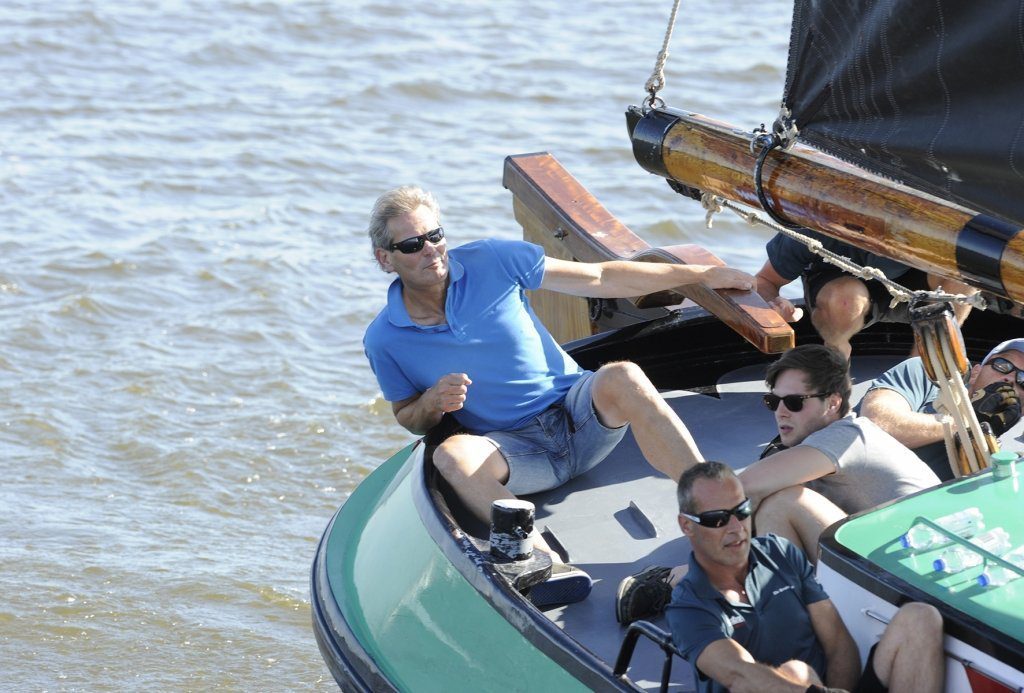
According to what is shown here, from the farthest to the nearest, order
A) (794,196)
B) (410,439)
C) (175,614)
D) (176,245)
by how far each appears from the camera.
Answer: (176,245) → (410,439) → (175,614) → (794,196)

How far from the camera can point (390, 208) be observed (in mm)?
3660

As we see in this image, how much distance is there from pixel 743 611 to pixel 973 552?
16.6 inches

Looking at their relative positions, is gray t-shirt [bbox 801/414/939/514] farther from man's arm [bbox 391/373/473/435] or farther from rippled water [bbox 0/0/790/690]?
rippled water [bbox 0/0/790/690]

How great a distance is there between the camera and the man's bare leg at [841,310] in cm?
422

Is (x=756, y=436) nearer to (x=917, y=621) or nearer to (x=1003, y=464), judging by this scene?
(x=1003, y=464)

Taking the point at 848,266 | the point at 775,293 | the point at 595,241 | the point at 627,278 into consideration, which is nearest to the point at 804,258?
the point at 775,293

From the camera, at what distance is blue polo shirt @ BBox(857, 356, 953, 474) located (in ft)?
12.2

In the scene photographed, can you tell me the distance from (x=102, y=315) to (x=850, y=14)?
530cm

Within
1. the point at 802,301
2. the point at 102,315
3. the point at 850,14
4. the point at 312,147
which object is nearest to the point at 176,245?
the point at 102,315

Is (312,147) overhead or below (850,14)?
below

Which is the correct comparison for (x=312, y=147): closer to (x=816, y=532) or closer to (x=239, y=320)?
(x=239, y=320)

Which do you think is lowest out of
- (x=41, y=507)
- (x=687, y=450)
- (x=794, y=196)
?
(x=41, y=507)

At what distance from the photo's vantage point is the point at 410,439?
6.62 m

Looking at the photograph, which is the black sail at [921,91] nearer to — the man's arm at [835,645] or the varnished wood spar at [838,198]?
the varnished wood spar at [838,198]
